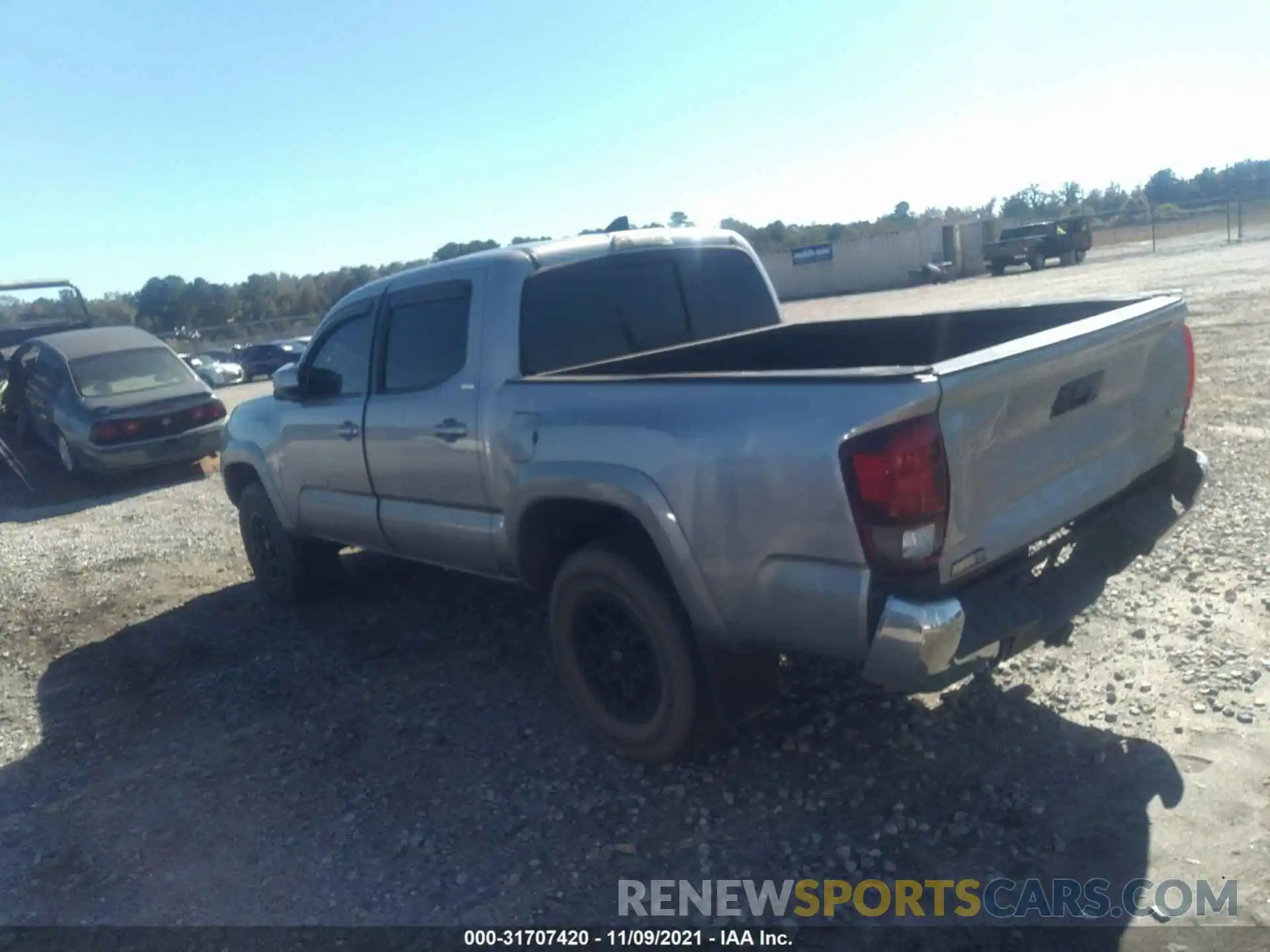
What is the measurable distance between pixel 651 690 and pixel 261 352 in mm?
33004

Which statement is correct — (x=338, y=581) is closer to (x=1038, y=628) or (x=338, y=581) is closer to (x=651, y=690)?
(x=651, y=690)

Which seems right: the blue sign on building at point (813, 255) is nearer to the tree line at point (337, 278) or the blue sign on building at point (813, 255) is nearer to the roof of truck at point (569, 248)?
the tree line at point (337, 278)

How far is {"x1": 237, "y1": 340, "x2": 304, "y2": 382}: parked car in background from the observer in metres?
33.9

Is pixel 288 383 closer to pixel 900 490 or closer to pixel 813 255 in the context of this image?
pixel 900 490

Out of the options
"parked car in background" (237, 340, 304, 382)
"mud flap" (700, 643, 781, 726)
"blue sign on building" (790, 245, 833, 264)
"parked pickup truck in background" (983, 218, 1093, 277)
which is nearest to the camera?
"mud flap" (700, 643, 781, 726)

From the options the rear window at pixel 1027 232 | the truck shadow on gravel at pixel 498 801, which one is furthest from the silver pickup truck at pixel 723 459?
the rear window at pixel 1027 232

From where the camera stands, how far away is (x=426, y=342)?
17.2 feet

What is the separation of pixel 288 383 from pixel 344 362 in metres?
0.44

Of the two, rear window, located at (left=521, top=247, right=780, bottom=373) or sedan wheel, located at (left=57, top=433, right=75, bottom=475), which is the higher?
rear window, located at (left=521, top=247, right=780, bottom=373)

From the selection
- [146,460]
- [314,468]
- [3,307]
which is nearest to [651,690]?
[314,468]

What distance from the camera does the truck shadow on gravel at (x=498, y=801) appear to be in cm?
352

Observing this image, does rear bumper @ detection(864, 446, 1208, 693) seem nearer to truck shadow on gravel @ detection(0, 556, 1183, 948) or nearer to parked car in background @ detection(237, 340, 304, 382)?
truck shadow on gravel @ detection(0, 556, 1183, 948)

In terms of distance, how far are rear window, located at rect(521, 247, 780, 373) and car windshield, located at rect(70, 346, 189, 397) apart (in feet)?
32.8

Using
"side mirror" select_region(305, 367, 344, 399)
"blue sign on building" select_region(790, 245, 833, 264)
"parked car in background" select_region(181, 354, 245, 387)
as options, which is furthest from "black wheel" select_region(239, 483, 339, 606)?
"blue sign on building" select_region(790, 245, 833, 264)
